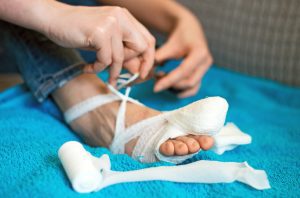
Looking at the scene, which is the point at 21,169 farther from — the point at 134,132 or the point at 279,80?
the point at 279,80

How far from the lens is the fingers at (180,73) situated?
78 centimetres

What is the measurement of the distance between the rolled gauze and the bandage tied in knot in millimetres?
118

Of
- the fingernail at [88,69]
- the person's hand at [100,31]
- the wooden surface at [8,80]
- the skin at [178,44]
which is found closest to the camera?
the person's hand at [100,31]

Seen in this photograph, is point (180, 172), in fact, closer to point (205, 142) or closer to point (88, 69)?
point (205, 142)

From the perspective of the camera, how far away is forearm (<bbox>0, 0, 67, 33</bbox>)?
605 mm

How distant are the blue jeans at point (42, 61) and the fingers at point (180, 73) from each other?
0.16 meters

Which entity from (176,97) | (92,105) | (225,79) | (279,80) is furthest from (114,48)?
(279,80)

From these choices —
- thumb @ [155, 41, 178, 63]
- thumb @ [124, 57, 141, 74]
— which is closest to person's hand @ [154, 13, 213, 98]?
thumb @ [155, 41, 178, 63]

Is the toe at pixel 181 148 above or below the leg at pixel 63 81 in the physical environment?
above

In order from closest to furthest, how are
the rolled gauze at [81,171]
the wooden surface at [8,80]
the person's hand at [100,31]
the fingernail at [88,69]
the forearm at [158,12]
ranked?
the rolled gauze at [81,171]
the person's hand at [100,31]
the fingernail at [88,69]
the forearm at [158,12]
the wooden surface at [8,80]

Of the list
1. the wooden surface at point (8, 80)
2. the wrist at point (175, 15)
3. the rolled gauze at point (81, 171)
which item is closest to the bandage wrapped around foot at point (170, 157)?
the rolled gauze at point (81, 171)

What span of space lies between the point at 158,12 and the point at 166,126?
0.44 metres

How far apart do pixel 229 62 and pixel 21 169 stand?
76 cm

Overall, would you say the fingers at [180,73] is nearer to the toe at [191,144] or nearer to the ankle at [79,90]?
the ankle at [79,90]
